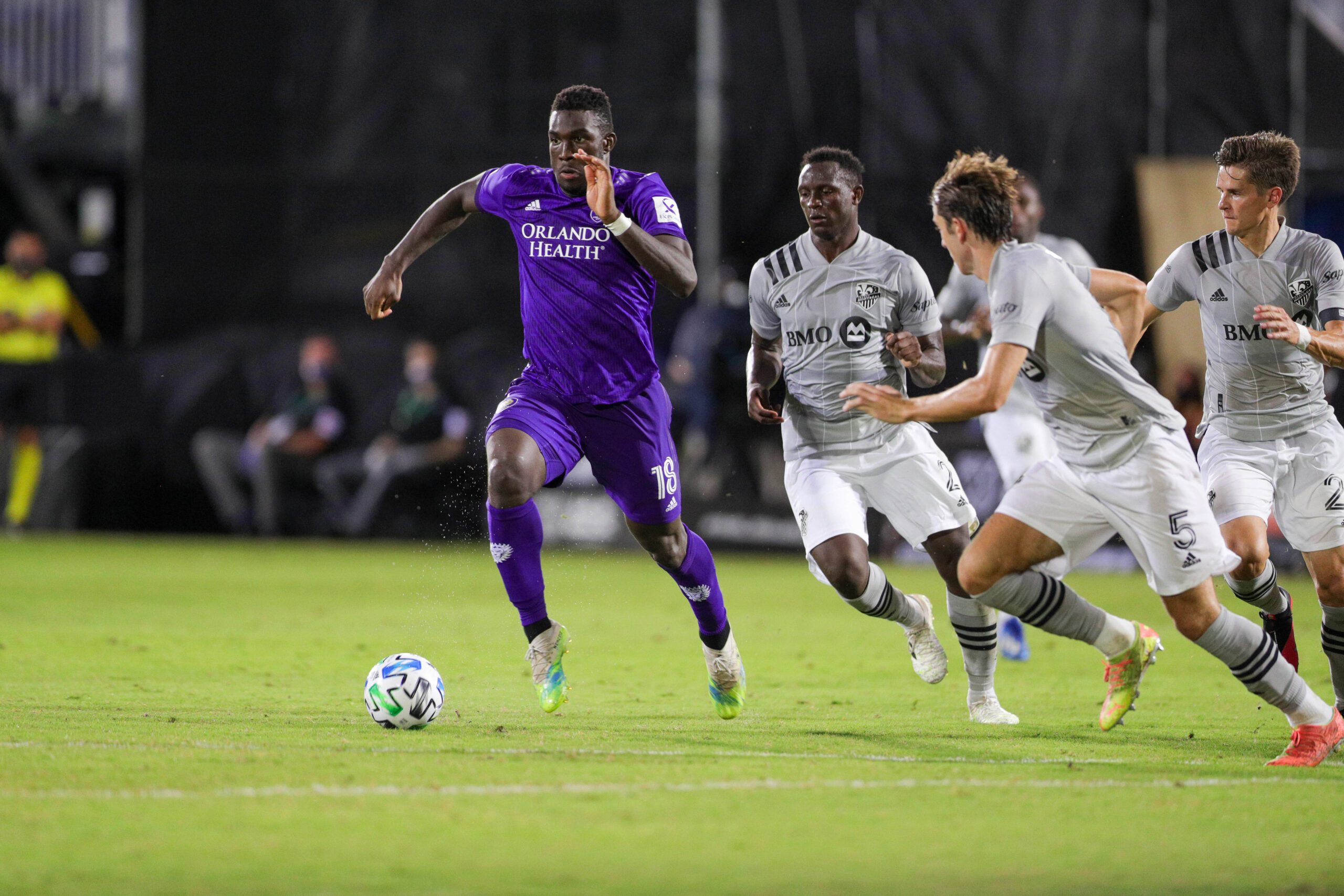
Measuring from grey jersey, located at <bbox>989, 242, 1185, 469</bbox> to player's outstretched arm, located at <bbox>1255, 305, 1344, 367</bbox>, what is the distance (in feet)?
1.49

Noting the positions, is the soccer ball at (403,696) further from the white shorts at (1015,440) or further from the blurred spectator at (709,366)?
the blurred spectator at (709,366)

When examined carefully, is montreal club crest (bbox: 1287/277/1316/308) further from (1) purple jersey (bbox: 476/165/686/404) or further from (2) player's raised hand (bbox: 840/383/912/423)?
(1) purple jersey (bbox: 476/165/686/404)

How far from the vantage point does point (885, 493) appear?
752cm

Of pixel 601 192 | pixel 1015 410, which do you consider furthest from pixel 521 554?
pixel 1015 410

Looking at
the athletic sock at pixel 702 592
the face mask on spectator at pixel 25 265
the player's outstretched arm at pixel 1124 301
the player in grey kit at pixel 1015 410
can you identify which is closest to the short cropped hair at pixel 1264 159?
the player's outstretched arm at pixel 1124 301

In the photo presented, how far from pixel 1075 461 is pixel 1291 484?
1.18 m

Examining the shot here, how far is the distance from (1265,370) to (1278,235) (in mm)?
528

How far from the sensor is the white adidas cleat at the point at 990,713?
7102mm

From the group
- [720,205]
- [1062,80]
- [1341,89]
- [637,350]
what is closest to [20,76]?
[720,205]

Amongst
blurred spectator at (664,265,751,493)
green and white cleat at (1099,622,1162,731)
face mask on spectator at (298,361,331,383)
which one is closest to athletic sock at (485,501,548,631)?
green and white cleat at (1099,622,1162,731)

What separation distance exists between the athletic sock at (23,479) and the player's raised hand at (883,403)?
13.9 metres

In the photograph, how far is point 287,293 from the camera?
1856 centimetres

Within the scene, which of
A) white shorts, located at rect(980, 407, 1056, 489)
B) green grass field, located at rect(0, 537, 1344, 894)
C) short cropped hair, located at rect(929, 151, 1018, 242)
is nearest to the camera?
green grass field, located at rect(0, 537, 1344, 894)

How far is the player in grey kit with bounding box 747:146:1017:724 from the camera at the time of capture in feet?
24.2
